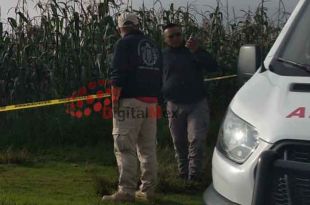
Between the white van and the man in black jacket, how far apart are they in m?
2.35

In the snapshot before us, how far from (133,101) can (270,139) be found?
2.47 m

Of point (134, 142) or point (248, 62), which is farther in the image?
point (134, 142)

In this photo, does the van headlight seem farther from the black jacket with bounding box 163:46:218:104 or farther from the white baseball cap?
the black jacket with bounding box 163:46:218:104

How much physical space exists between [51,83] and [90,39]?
0.97m

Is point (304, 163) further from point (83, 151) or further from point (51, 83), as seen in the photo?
point (51, 83)

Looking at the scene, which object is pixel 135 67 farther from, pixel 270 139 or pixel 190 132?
pixel 270 139

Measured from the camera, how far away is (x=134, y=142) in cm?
569

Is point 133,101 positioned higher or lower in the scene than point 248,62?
lower

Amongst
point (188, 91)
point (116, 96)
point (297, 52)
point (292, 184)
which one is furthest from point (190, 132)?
point (292, 184)

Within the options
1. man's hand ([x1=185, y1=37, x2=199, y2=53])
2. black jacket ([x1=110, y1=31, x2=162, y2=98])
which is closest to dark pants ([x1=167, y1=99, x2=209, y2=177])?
man's hand ([x1=185, y1=37, x2=199, y2=53])

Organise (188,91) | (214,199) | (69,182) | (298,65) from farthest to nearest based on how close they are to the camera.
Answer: (69,182) → (188,91) → (298,65) → (214,199)

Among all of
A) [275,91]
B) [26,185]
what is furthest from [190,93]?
[275,91]

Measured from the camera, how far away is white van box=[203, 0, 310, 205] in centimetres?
311

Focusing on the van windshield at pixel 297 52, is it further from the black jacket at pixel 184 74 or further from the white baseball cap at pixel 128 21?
the black jacket at pixel 184 74
